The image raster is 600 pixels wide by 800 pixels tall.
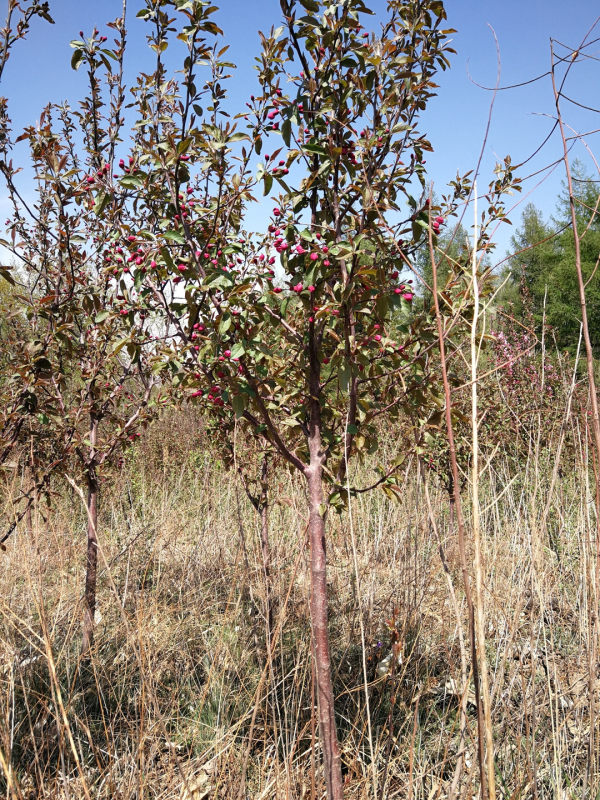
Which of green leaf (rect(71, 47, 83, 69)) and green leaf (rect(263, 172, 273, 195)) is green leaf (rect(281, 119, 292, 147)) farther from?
green leaf (rect(71, 47, 83, 69))

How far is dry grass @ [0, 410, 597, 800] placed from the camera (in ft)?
5.36

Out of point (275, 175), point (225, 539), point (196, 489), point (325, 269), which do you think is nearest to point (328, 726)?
point (325, 269)

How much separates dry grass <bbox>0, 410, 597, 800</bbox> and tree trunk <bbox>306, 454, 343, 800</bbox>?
0.06 m

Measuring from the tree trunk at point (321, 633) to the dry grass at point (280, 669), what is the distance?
Result: 0.18 feet

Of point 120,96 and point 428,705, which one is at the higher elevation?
point 120,96

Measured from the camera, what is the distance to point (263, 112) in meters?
1.45

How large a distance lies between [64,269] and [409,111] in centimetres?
152

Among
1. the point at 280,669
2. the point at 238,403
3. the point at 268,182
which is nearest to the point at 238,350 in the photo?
the point at 238,403

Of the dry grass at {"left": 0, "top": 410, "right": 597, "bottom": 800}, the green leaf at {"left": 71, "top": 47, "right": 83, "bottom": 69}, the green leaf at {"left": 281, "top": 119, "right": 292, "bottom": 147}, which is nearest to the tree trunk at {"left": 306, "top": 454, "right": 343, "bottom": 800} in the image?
the dry grass at {"left": 0, "top": 410, "right": 597, "bottom": 800}

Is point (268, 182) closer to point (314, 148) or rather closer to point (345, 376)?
point (314, 148)

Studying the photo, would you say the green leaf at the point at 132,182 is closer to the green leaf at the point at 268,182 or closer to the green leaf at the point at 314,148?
the green leaf at the point at 268,182

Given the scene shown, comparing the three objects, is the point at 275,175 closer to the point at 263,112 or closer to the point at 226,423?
the point at 263,112

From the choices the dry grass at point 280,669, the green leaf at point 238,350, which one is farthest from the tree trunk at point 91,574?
the green leaf at point 238,350

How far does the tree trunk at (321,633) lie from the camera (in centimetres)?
130
